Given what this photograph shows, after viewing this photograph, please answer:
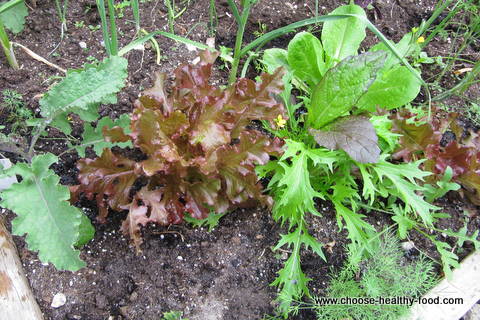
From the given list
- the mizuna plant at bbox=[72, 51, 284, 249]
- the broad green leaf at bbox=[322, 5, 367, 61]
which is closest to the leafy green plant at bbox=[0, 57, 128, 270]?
the mizuna plant at bbox=[72, 51, 284, 249]

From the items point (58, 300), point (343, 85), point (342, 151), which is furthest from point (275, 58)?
point (58, 300)

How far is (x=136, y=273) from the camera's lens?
1.66 meters

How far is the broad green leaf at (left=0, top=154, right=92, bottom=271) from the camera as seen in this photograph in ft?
4.49

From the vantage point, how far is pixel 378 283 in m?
1.68

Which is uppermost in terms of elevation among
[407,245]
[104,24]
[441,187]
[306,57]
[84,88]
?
[104,24]

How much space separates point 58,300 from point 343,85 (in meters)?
1.31

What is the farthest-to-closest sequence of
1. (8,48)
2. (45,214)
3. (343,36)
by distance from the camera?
(343,36) < (8,48) < (45,214)

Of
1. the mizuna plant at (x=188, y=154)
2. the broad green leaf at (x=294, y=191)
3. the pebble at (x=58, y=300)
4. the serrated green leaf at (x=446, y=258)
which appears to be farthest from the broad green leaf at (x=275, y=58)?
the pebble at (x=58, y=300)

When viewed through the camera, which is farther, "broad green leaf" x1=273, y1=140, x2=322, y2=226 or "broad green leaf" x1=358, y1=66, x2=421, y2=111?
"broad green leaf" x1=358, y1=66, x2=421, y2=111

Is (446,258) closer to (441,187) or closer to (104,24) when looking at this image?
(441,187)

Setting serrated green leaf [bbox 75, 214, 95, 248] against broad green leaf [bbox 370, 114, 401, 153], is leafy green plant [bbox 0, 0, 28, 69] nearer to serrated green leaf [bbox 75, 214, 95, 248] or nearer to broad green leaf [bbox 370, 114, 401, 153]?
serrated green leaf [bbox 75, 214, 95, 248]

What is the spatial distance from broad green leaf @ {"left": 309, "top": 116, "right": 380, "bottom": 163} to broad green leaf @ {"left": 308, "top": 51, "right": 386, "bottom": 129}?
55 millimetres

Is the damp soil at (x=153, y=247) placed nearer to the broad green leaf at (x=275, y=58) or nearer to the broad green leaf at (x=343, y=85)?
the broad green leaf at (x=275, y=58)

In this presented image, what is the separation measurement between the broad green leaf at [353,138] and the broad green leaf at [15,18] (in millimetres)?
1340
